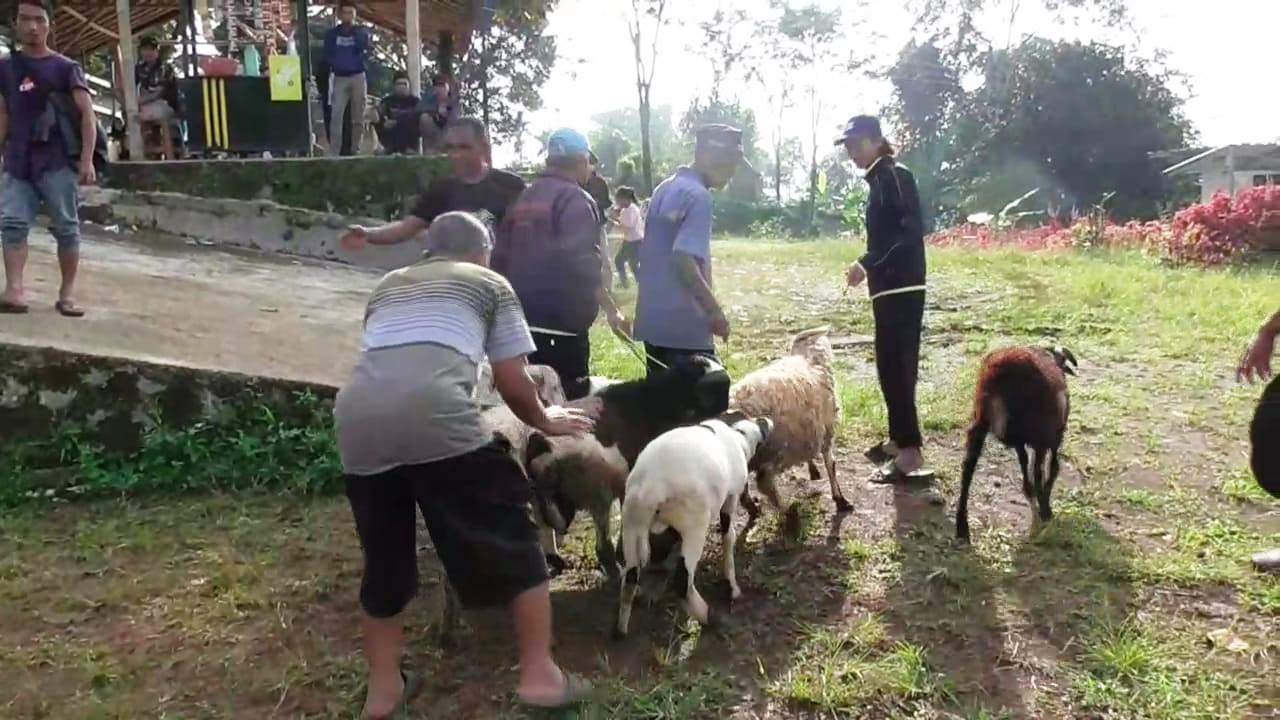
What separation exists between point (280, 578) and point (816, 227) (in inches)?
1539

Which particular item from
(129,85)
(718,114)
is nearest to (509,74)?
(718,114)

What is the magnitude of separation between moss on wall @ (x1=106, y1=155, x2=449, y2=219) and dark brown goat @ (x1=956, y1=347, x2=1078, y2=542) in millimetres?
8092

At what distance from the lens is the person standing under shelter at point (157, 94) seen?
12.6 metres

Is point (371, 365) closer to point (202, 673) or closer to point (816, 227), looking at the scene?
point (202, 673)

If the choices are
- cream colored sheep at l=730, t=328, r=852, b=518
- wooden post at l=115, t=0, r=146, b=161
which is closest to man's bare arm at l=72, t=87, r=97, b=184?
cream colored sheep at l=730, t=328, r=852, b=518

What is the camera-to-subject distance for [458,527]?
3.30 m

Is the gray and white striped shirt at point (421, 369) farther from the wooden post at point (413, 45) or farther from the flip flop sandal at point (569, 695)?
the wooden post at point (413, 45)

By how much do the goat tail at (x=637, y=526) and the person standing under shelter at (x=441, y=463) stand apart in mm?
591

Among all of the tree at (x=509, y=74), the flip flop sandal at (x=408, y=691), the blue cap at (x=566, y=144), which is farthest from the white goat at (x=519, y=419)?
the tree at (x=509, y=74)

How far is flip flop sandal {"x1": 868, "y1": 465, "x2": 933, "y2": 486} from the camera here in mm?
5883

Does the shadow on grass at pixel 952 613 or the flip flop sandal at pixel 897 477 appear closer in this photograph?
the shadow on grass at pixel 952 613

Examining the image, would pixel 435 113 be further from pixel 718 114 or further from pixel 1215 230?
pixel 718 114

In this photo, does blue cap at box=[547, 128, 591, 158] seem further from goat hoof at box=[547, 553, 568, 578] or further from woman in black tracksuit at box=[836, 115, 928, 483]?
goat hoof at box=[547, 553, 568, 578]

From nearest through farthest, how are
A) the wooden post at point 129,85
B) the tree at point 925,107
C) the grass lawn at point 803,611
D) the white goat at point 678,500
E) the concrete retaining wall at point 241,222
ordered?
the grass lawn at point 803,611 < the white goat at point 678,500 < the concrete retaining wall at point 241,222 < the wooden post at point 129,85 < the tree at point 925,107
